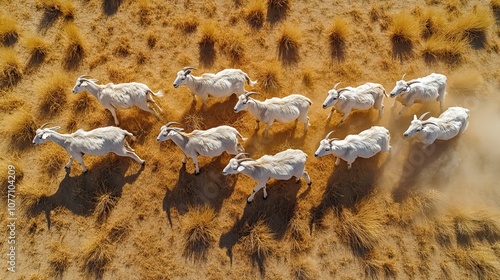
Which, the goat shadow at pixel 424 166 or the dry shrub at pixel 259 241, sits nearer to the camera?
the dry shrub at pixel 259 241

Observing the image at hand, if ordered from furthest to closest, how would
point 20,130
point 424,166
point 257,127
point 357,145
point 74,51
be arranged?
point 74,51 < point 257,127 < point 20,130 < point 424,166 < point 357,145

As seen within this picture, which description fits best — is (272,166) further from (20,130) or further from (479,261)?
(20,130)

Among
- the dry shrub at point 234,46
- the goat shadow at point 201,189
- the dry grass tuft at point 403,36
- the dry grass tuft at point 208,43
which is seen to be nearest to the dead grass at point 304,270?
the goat shadow at point 201,189

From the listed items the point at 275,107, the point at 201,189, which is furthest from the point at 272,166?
the point at 201,189

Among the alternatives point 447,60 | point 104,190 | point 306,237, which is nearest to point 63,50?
point 104,190

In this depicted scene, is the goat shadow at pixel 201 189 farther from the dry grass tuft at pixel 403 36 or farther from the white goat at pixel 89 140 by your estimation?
the dry grass tuft at pixel 403 36

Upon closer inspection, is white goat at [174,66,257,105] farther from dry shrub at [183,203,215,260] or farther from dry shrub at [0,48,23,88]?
dry shrub at [0,48,23,88]
